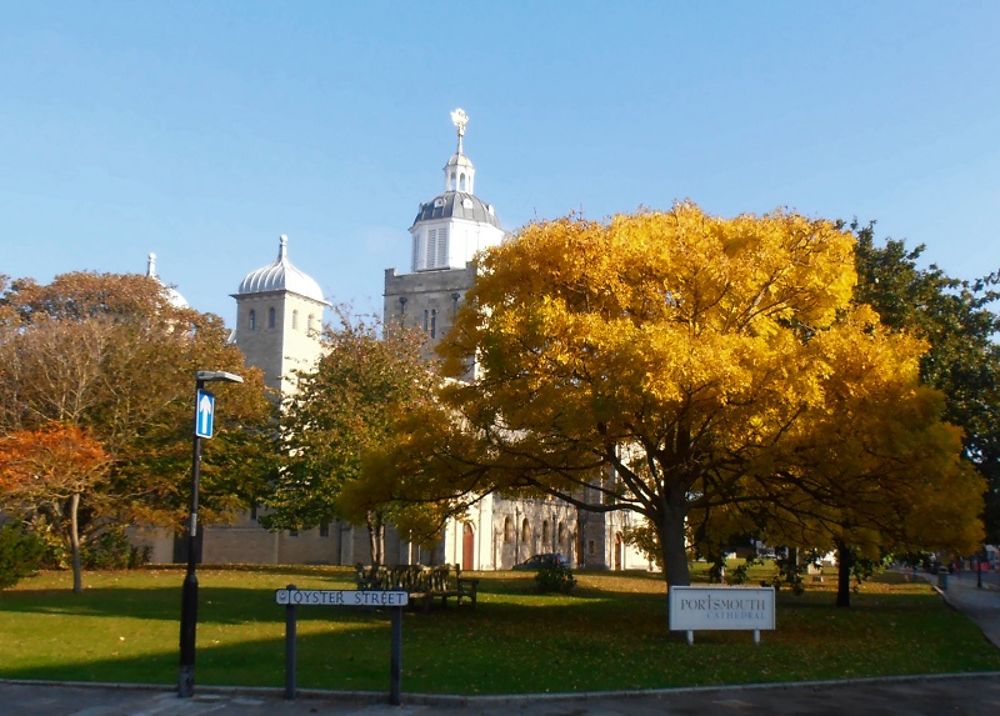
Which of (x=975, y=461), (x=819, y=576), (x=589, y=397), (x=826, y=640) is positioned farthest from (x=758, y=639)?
(x=819, y=576)

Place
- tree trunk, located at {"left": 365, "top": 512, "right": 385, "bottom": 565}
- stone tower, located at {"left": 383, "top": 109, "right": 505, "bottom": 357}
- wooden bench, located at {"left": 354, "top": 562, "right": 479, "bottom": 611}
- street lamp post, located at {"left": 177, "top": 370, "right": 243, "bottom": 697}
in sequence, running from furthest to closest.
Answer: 1. stone tower, located at {"left": 383, "top": 109, "right": 505, "bottom": 357}
2. tree trunk, located at {"left": 365, "top": 512, "right": 385, "bottom": 565}
3. wooden bench, located at {"left": 354, "top": 562, "right": 479, "bottom": 611}
4. street lamp post, located at {"left": 177, "top": 370, "right": 243, "bottom": 697}

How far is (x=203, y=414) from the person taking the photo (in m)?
14.7

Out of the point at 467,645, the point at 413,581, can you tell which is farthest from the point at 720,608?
the point at 413,581

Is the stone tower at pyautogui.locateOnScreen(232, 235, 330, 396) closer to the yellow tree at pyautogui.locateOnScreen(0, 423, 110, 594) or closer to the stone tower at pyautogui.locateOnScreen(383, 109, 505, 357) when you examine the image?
the stone tower at pyautogui.locateOnScreen(383, 109, 505, 357)

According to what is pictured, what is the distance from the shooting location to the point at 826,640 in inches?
838

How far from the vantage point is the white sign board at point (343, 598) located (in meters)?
13.4

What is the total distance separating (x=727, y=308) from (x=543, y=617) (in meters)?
8.75

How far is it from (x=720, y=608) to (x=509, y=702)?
7.28 m

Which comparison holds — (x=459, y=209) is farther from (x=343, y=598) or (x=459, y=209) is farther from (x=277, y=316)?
(x=343, y=598)

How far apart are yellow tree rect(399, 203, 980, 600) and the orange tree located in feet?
58.5

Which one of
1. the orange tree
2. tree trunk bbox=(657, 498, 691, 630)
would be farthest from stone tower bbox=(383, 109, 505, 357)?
tree trunk bbox=(657, 498, 691, 630)

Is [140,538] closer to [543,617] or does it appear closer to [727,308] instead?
[543,617]

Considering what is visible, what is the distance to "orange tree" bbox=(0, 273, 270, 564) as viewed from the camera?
3934 cm

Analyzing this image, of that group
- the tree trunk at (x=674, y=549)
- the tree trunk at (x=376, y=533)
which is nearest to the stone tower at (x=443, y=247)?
the tree trunk at (x=376, y=533)
